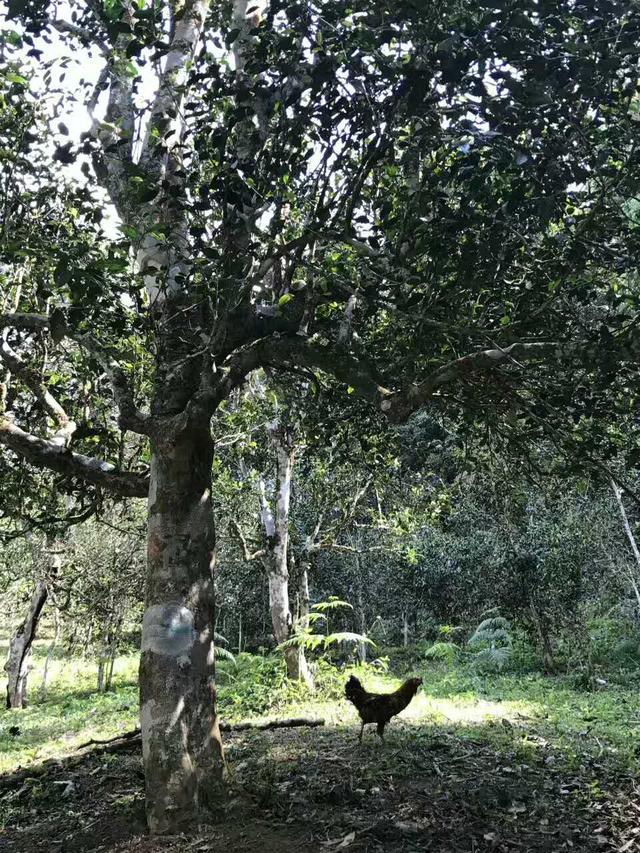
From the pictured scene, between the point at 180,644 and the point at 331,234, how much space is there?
3.36 metres

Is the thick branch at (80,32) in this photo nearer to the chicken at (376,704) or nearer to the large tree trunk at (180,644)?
the large tree trunk at (180,644)

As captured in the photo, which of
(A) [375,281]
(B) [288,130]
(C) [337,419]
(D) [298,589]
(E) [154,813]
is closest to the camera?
(E) [154,813]

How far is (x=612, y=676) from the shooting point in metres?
16.8

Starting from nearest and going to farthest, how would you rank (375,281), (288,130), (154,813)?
(154,813) → (288,130) → (375,281)

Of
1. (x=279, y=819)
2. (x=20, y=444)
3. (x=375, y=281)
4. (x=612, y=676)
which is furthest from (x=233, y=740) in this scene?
(x=612, y=676)

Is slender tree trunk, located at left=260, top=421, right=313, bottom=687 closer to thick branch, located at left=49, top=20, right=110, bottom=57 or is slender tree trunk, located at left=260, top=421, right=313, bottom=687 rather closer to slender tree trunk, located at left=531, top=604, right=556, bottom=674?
thick branch, located at left=49, top=20, right=110, bottom=57

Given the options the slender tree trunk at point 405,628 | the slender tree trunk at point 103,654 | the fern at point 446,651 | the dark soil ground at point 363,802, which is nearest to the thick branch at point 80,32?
the dark soil ground at point 363,802

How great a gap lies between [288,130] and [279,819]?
5455 millimetres

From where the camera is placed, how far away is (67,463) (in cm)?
598

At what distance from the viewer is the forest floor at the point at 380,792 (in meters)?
4.68

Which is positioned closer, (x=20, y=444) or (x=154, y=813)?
(x=154, y=813)

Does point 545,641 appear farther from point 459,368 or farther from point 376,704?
point 459,368

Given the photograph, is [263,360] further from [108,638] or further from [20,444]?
[108,638]

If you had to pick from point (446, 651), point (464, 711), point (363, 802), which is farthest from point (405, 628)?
point (363, 802)
